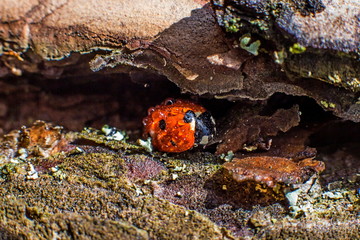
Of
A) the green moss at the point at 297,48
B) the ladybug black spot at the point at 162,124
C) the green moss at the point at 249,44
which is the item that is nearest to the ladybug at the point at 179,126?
the ladybug black spot at the point at 162,124

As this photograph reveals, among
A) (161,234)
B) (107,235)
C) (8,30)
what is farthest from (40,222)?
(8,30)

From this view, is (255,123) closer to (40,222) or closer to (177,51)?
(177,51)

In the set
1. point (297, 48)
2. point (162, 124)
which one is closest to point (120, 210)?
point (162, 124)

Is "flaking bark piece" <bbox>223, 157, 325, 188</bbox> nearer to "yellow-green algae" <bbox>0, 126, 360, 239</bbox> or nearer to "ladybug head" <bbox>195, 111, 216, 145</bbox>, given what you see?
"yellow-green algae" <bbox>0, 126, 360, 239</bbox>

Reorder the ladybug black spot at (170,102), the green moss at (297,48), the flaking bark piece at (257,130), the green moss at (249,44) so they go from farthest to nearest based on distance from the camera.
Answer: the ladybug black spot at (170,102) < the flaking bark piece at (257,130) < the green moss at (249,44) < the green moss at (297,48)

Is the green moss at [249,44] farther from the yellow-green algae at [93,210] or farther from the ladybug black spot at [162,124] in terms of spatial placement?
the yellow-green algae at [93,210]
